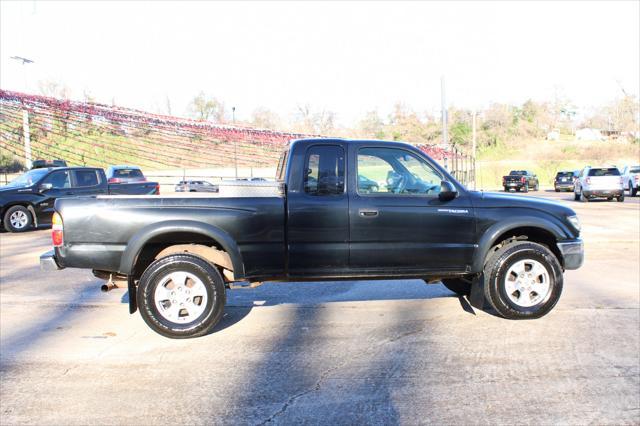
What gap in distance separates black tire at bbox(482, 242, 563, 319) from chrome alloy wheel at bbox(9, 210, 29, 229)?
12.8 meters

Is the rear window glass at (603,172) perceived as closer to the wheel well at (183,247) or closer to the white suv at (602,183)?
the white suv at (602,183)

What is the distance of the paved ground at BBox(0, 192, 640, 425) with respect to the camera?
11.9 feet

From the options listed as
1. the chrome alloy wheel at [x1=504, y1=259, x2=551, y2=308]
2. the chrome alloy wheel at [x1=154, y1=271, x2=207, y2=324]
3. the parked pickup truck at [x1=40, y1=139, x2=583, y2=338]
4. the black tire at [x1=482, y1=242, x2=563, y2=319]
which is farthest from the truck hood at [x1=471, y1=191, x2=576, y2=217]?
the chrome alloy wheel at [x1=154, y1=271, x2=207, y2=324]

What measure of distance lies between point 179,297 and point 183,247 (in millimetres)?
521

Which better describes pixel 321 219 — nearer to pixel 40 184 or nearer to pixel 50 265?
pixel 50 265

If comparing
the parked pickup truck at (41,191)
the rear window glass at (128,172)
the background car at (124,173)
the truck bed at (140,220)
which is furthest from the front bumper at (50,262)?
the rear window glass at (128,172)

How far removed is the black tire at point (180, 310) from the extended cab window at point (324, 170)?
128cm

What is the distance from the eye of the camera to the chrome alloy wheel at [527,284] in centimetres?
561

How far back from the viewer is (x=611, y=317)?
18.8ft

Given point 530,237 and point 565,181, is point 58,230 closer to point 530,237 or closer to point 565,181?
point 530,237

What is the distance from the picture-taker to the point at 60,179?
1473 cm

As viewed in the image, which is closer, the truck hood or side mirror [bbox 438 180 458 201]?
side mirror [bbox 438 180 458 201]

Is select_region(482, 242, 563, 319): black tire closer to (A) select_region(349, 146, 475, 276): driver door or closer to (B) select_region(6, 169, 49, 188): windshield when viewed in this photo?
(A) select_region(349, 146, 475, 276): driver door

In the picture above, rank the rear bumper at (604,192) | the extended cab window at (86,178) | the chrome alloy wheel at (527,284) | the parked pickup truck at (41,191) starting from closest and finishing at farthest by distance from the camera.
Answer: the chrome alloy wheel at (527,284) → the parked pickup truck at (41,191) → the extended cab window at (86,178) → the rear bumper at (604,192)
